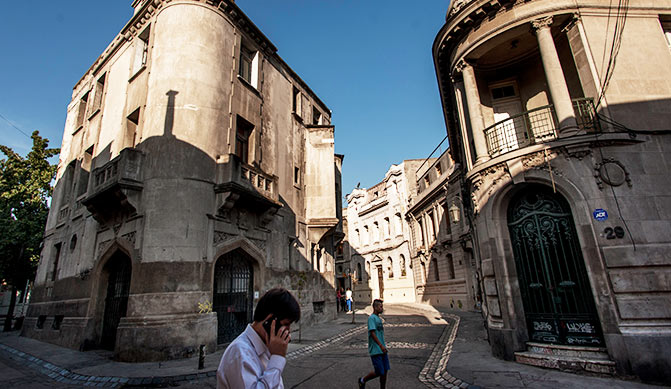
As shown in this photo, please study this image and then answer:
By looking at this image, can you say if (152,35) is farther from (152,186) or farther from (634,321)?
(634,321)

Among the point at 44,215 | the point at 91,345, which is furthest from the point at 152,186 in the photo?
the point at 44,215

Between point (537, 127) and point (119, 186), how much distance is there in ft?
42.1

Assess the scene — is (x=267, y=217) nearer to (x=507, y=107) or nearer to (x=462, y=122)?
(x=462, y=122)

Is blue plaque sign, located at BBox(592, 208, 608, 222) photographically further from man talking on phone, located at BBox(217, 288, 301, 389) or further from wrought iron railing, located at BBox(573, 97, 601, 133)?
man talking on phone, located at BBox(217, 288, 301, 389)

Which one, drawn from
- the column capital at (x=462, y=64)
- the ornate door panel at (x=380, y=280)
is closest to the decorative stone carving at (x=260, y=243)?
the column capital at (x=462, y=64)

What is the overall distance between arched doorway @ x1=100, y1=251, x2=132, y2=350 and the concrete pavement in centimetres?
85

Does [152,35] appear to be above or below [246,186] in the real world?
above

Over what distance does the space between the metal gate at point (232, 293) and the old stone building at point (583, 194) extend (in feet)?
28.7

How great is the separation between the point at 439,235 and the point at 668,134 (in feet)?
68.6

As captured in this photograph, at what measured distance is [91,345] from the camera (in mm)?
11844

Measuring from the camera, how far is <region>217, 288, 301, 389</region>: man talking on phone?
2.00 m

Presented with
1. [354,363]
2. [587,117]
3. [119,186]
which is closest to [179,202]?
[119,186]

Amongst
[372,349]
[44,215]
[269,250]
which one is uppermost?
[44,215]

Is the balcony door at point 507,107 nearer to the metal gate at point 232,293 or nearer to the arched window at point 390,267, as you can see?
the metal gate at point 232,293
